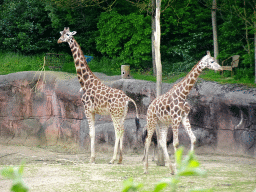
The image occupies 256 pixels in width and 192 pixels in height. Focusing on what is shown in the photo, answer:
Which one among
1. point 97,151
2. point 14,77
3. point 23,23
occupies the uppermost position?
point 23,23

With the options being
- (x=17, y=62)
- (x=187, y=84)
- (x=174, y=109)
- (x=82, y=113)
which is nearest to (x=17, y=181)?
(x=174, y=109)

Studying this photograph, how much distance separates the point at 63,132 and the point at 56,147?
0.49 m

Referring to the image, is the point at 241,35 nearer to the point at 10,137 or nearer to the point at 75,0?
the point at 75,0

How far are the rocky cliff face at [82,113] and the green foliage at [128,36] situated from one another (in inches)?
85.4

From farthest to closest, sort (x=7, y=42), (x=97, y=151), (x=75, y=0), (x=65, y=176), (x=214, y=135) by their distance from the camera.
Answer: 1. (x=7, y=42)
2. (x=75, y=0)
3. (x=97, y=151)
4. (x=214, y=135)
5. (x=65, y=176)

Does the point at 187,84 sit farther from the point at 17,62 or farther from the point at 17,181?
the point at 17,62

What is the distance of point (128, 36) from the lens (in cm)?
1326

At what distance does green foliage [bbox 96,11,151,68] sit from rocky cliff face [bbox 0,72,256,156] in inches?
85.4

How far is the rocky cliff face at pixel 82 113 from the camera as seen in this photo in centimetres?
850

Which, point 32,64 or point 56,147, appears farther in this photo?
point 32,64

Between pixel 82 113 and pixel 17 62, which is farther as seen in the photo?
pixel 17 62

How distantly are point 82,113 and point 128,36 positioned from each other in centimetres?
426

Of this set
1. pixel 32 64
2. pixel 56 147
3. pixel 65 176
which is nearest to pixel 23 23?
pixel 32 64

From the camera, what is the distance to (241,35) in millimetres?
10773
